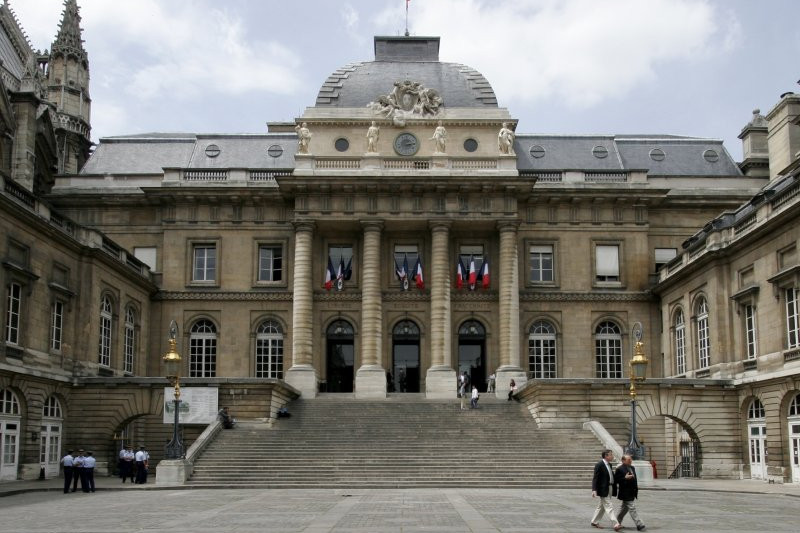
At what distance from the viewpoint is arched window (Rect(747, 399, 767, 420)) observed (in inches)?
1447

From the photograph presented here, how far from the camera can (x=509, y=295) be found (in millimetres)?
48125

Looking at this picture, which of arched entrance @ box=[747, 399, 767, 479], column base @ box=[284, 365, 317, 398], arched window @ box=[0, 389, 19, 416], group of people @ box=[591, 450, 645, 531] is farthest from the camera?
column base @ box=[284, 365, 317, 398]

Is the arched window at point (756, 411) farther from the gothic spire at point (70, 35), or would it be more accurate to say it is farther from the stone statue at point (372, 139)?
the gothic spire at point (70, 35)

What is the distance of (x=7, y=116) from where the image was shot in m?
48.0

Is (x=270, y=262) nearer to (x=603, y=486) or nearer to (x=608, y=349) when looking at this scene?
(x=608, y=349)

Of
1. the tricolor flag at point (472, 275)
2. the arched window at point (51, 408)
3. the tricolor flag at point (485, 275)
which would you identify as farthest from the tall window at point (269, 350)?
the arched window at point (51, 408)

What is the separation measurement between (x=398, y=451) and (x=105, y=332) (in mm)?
15245

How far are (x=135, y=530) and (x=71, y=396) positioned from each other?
2299 cm

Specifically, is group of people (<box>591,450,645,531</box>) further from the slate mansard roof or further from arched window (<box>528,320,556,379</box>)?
the slate mansard roof

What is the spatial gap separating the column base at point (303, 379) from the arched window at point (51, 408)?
1072 cm

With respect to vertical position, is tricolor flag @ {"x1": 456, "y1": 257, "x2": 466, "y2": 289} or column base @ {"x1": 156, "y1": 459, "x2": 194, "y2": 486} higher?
tricolor flag @ {"x1": 456, "y1": 257, "x2": 466, "y2": 289}

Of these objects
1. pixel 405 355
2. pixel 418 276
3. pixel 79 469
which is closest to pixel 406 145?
pixel 418 276

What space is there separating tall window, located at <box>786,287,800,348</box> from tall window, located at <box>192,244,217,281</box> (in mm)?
27585

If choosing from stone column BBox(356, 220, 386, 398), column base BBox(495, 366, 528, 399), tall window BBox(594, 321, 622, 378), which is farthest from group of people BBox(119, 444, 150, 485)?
tall window BBox(594, 321, 622, 378)
